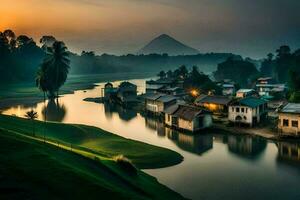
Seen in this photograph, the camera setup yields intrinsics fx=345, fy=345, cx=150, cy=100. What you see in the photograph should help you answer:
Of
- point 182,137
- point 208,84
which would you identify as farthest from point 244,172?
point 208,84

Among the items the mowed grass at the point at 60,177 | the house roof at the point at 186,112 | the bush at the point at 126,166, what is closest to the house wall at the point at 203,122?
the house roof at the point at 186,112

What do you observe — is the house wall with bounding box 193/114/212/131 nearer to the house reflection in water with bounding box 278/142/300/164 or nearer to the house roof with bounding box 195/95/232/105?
the house roof with bounding box 195/95/232/105

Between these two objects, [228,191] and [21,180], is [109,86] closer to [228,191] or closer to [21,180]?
[228,191]

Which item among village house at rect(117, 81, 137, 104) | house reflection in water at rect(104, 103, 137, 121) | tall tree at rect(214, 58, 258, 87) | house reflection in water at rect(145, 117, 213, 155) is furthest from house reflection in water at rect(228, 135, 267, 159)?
tall tree at rect(214, 58, 258, 87)

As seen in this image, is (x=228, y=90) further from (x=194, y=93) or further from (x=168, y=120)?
(x=168, y=120)

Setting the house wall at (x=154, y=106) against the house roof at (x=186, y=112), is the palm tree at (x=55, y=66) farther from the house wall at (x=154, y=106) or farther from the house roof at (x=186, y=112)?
the house roof at (x=186, y=112)
